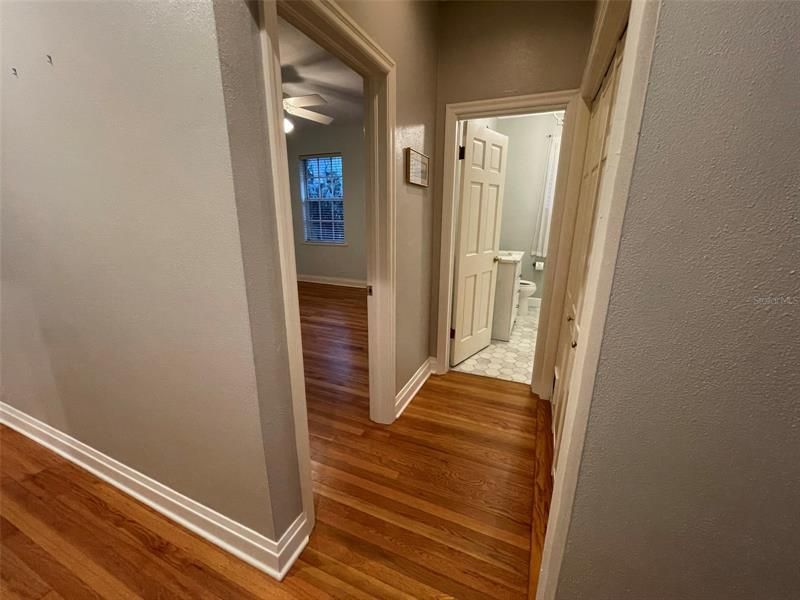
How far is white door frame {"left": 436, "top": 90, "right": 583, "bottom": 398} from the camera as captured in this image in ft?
6.47

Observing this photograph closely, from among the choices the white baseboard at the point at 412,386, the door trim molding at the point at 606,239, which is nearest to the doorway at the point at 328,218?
the white baseboard at the point at 412,386

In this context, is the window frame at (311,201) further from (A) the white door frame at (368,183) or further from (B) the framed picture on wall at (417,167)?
(A) the white door frame at (368,183)

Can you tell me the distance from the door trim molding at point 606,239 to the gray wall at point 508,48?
1638mm

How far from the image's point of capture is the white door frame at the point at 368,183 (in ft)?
3.12

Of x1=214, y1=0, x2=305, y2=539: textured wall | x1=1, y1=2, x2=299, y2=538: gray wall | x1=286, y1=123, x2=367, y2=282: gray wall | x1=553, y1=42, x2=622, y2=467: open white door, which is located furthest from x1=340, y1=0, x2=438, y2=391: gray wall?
x1=286, y1=123, x2=367, y2=282: gray wall

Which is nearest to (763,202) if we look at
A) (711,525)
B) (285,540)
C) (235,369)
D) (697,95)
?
(697,95)

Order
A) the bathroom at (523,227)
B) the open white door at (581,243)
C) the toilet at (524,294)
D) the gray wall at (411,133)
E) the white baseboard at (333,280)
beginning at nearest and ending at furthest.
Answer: the open white door at (581,243) → the gray wall at (411,133) → the bathroom at (523,227) → the toilet at (524,294) → the white baseboard at (333,280)

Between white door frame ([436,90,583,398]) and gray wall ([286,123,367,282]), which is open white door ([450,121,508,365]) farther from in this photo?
gray wall ([286,123,367,282])

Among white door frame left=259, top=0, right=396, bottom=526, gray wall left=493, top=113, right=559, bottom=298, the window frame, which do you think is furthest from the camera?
the window frame

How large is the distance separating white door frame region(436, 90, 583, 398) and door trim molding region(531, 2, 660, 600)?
1.54 metres

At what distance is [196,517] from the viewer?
1.35 m

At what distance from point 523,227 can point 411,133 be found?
2986 mm

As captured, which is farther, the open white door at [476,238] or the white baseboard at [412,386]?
the open white door at [476,238]

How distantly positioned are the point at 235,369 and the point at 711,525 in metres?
1.28
